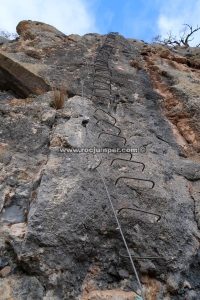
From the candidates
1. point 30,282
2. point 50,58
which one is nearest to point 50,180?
point 30,282

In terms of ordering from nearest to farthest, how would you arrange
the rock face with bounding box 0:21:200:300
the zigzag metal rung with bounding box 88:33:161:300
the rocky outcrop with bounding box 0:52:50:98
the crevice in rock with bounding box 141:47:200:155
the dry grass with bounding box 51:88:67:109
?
the rock face with bounding box 0:21:200:300 < the zigzag metal rung with bounding box 88:33:161:300 < the dry grass with bounding box 51:88:67:109 < the crevice in rock with bounding box 141:47:200:155 < the rocky outcrop with bounding box 0:52:50:98

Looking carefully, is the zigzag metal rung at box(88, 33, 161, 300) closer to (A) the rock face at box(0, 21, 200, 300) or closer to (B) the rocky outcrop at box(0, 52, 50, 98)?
(A) the rock face at box(0, 21, 200, 300)

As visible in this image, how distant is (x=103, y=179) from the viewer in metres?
3.88

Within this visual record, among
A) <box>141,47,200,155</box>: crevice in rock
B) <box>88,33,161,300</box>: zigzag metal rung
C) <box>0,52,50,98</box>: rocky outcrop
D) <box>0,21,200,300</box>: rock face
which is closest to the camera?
<box>0,21,200,300</box>: rock face

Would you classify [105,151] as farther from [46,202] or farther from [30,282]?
[30,282]

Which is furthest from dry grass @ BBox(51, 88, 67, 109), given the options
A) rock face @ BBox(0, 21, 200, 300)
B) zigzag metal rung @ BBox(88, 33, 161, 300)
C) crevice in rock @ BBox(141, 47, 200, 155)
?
crevice in rock @ BBox(141, 47, 200, 155)

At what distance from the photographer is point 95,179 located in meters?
3.94

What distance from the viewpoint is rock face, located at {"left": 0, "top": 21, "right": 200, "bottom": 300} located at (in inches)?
123

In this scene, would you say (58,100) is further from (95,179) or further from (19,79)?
(95,179)

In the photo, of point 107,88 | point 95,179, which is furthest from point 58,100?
point 95,179

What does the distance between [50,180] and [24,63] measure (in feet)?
10.2

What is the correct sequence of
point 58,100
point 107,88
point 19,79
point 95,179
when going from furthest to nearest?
point 107,88, point 19,79, point 58,100, point 95,179

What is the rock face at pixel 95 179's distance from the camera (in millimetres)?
3117

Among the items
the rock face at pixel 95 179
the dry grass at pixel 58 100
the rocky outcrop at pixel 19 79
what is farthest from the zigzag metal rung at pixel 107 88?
the rocky outcrop at pixel 19 79
